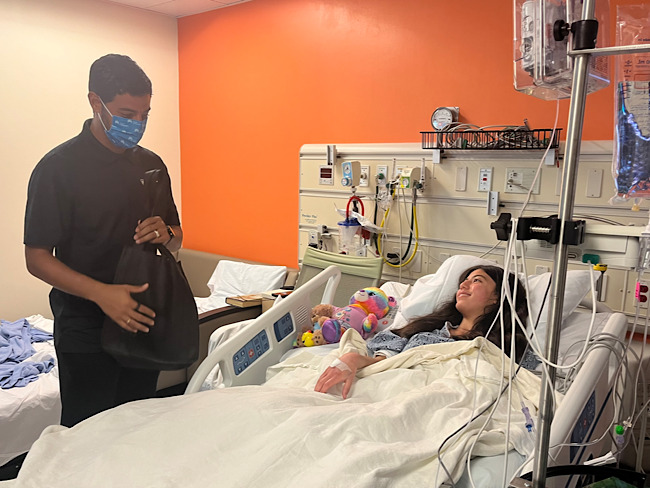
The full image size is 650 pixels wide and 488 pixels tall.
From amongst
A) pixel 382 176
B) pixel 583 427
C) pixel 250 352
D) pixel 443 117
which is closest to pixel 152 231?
pixel 250 352

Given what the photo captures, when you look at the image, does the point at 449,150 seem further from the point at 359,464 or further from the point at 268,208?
the point at 359,464

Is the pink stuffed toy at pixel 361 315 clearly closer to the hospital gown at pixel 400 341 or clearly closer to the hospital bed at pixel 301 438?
the hospital gown at pixel 400 341

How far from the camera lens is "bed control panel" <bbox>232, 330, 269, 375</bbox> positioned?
1.97 meters

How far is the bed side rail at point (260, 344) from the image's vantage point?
1.86 metres

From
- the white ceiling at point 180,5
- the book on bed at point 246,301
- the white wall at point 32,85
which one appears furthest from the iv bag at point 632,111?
the white ceiling at point 180,5

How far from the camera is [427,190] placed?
295 centimetres

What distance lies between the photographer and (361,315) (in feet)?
7.64

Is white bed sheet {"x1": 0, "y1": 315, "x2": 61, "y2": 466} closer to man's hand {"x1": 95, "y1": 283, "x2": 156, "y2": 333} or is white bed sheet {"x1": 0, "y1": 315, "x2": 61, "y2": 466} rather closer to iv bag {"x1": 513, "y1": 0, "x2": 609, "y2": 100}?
man's hand {"x1": 95, "y1": 283, "x2": 156, "y2": 333}

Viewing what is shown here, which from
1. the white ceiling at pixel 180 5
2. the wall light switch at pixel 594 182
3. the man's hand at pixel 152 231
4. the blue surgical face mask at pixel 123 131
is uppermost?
the white ceiling at pixel 180 5

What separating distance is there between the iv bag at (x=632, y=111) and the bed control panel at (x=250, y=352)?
1.35m

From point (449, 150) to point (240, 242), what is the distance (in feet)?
5.98

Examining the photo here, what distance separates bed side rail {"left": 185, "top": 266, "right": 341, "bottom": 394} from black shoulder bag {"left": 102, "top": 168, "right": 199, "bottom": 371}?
15 cm

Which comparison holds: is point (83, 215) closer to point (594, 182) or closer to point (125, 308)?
point (125, 308)

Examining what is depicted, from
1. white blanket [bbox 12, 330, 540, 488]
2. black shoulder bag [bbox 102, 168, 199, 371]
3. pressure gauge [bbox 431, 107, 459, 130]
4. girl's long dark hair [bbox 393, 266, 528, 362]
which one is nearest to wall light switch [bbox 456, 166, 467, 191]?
pressure gauge [bbox 431, 107, 459, 130]
